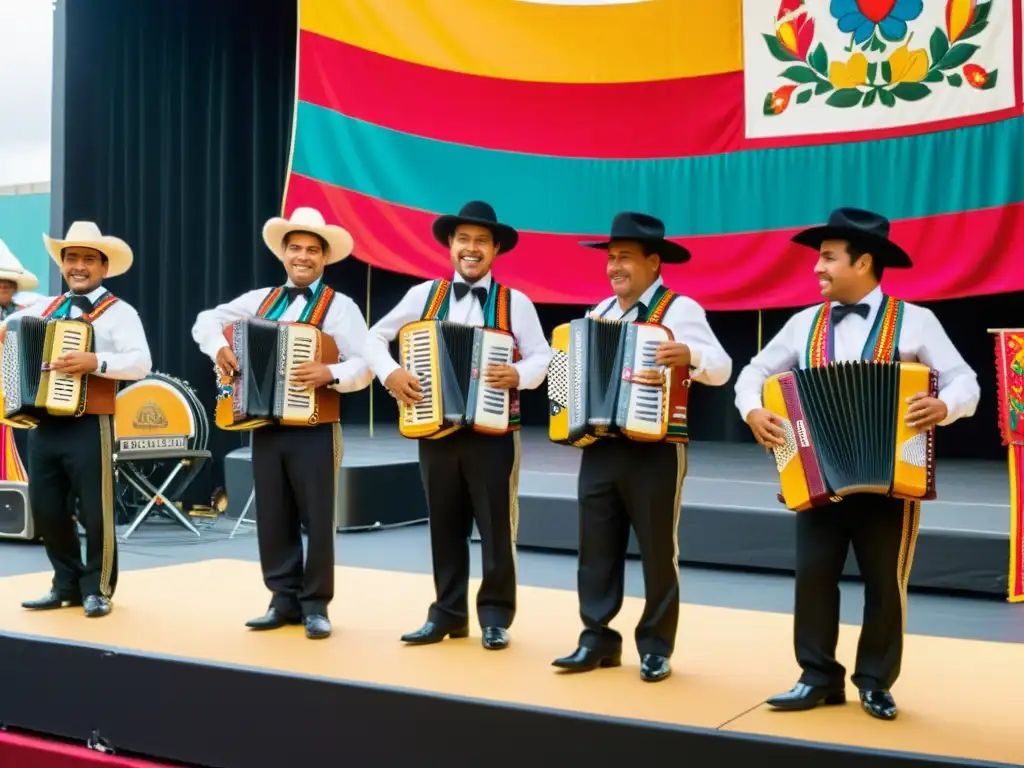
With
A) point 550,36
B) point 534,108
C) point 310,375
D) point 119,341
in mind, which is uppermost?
point 550,36

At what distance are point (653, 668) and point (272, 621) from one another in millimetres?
1383

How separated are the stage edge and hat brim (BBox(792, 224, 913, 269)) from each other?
1253 millimetres

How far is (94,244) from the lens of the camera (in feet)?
13.6

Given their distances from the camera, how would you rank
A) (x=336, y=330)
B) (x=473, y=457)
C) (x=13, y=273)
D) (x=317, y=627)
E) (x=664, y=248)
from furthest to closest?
(x=13, y=273) → (x=336, y=330) → (x=317, y=627) → (x=473, y=457) → (x=664, y=248)

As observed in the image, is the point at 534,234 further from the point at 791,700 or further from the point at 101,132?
the point at 791,700

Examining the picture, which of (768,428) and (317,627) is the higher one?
(768,428)

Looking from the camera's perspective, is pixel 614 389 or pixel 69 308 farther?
pixel 69 308

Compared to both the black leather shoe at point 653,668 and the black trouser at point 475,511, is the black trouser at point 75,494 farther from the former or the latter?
the black leather shoe at point 653,668

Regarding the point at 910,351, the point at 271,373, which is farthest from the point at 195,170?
the point at 910,351

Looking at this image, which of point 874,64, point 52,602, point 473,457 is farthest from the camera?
point 874,64

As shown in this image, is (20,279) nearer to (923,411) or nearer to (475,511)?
(475,511)

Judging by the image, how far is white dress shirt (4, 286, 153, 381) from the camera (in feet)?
13.4

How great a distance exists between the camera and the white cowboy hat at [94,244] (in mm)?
4129

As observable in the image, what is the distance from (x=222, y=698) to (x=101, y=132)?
513 centimetres
